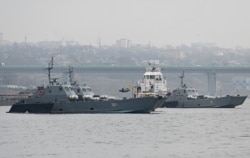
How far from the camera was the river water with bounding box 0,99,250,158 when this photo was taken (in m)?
61.5

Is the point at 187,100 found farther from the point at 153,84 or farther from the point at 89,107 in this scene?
the point at 89,107

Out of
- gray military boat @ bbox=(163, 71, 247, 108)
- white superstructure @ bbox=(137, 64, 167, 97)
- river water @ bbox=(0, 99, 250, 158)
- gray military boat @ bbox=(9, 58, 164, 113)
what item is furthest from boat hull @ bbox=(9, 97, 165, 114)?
gray military boat @ bbox=(163, 71, 247, 108)

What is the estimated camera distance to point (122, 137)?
7306 centimetres

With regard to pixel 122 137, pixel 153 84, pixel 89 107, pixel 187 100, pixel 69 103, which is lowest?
pixel 122 137

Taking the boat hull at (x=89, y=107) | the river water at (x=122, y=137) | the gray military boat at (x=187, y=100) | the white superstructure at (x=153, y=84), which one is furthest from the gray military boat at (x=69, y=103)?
the gray military boat at (x=187, y=100)

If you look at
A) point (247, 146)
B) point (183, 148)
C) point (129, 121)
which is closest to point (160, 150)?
point (183, 148)

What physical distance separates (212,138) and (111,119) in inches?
1080

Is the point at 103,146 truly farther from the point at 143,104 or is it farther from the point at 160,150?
the point at 143,104

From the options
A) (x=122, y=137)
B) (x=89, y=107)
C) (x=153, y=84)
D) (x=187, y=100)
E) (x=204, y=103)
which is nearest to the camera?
(x=122, y=137)

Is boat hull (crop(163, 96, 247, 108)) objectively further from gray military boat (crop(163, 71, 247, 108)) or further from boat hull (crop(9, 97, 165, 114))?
boat hull (crop(9, 97, 165, 114))

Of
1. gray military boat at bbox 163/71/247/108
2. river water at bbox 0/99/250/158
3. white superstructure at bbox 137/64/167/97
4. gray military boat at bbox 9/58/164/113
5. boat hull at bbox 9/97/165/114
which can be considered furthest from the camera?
gray military boat at bbox 163/71/247/108

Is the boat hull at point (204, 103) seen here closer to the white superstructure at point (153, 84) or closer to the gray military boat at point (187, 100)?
the gray military boat at point (187, 100)

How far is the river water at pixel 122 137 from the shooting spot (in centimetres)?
6147

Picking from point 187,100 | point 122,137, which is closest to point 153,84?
point 187,100
